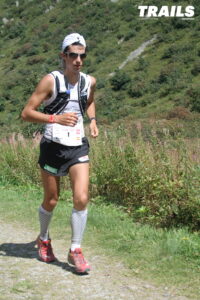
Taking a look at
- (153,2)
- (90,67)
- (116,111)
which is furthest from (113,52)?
(116,111)

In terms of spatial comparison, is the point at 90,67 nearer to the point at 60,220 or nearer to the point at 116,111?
the point at 116,111

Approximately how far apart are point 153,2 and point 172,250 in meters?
62.4

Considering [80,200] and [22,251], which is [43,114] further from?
[22,251]

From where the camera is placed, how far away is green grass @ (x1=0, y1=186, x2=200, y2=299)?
4434 mm

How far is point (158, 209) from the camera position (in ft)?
22.2

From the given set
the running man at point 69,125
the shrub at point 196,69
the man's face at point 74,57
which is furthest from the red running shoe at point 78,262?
the shrub at point 196,69

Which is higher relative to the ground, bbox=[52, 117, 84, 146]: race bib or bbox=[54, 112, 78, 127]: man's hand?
bbox=[54, 112, 78, 127]: man's hand

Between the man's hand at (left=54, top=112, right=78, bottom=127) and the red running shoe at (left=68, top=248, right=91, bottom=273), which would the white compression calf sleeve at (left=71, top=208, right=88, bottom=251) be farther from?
the man's hand at (left=54, top=112, right=78, bottom=127)

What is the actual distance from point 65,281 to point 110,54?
182 ft

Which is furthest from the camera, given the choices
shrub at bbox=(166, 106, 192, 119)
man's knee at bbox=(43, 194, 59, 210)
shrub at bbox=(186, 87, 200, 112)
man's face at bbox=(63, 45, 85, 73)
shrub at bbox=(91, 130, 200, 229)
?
shrub at bbox=(186, 87, 200, 112)

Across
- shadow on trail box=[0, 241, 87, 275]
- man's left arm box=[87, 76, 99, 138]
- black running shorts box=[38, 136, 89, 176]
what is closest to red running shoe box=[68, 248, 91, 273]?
shadow on trail box=[0, 241, 87, 275]

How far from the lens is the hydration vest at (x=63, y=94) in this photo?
4.51m

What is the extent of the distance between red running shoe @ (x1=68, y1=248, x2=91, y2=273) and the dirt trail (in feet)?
0.20

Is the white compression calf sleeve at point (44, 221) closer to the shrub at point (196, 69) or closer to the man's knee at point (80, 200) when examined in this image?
the man's knee at point (80, 200)
